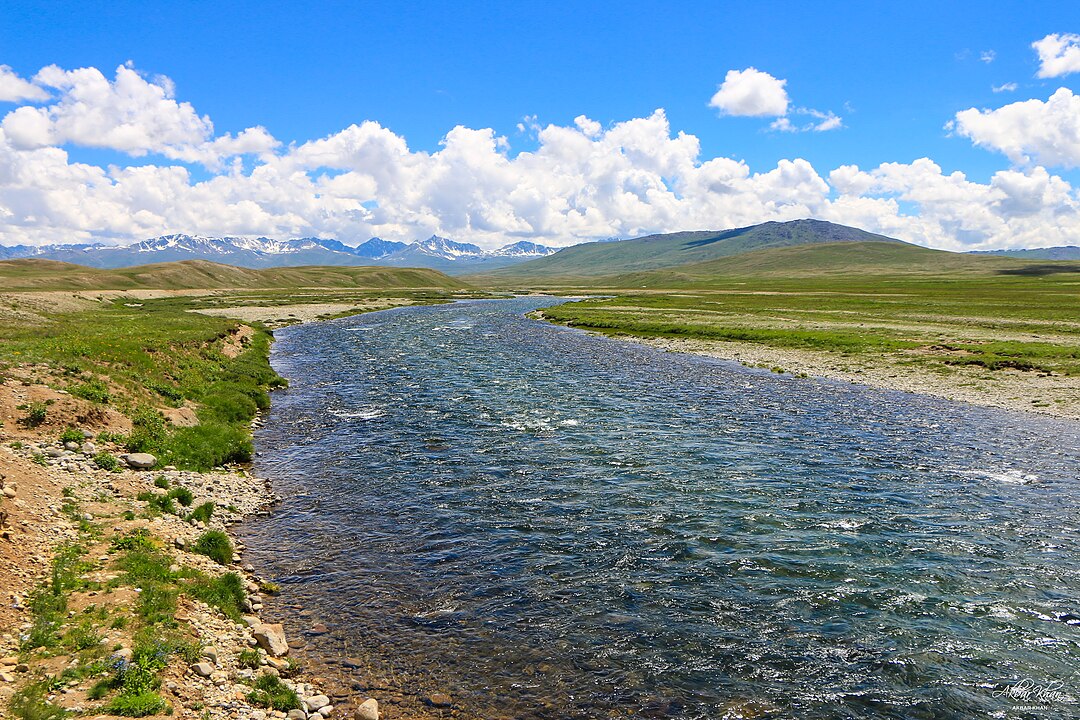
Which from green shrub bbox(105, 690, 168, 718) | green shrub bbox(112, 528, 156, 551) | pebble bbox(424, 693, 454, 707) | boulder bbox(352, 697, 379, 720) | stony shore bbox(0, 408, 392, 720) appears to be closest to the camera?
green shrub bbox(105, 690, 168, 718)

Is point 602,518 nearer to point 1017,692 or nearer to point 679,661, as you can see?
point 679,661

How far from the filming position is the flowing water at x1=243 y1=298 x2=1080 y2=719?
46.0 ft

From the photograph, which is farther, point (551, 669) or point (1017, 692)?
point (551, 669)

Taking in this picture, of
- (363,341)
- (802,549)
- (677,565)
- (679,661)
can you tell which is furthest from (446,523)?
(363,341)

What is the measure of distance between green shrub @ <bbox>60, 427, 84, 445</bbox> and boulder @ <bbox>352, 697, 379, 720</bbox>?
825 inches

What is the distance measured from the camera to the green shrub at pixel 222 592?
1587 centimetres

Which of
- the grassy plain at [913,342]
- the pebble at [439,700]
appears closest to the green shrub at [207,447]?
the pebble at [439,700]

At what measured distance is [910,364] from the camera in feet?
190

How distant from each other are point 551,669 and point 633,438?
20.9m

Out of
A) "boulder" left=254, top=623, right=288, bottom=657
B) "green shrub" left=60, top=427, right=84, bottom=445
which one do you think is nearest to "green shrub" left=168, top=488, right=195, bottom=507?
"green shrub" left=60, top=427, right=84, bottom=445

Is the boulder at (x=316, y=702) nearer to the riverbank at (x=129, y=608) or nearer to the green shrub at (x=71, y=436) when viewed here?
the riverbank at (x=129, y=608)

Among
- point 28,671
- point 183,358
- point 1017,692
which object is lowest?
point 1017,692

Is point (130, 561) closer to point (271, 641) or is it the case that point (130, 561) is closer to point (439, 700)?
point (271, 641)

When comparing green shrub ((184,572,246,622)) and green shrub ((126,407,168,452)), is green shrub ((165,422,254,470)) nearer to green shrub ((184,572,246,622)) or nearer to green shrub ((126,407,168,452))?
green shrub ((126,407,168,452))
